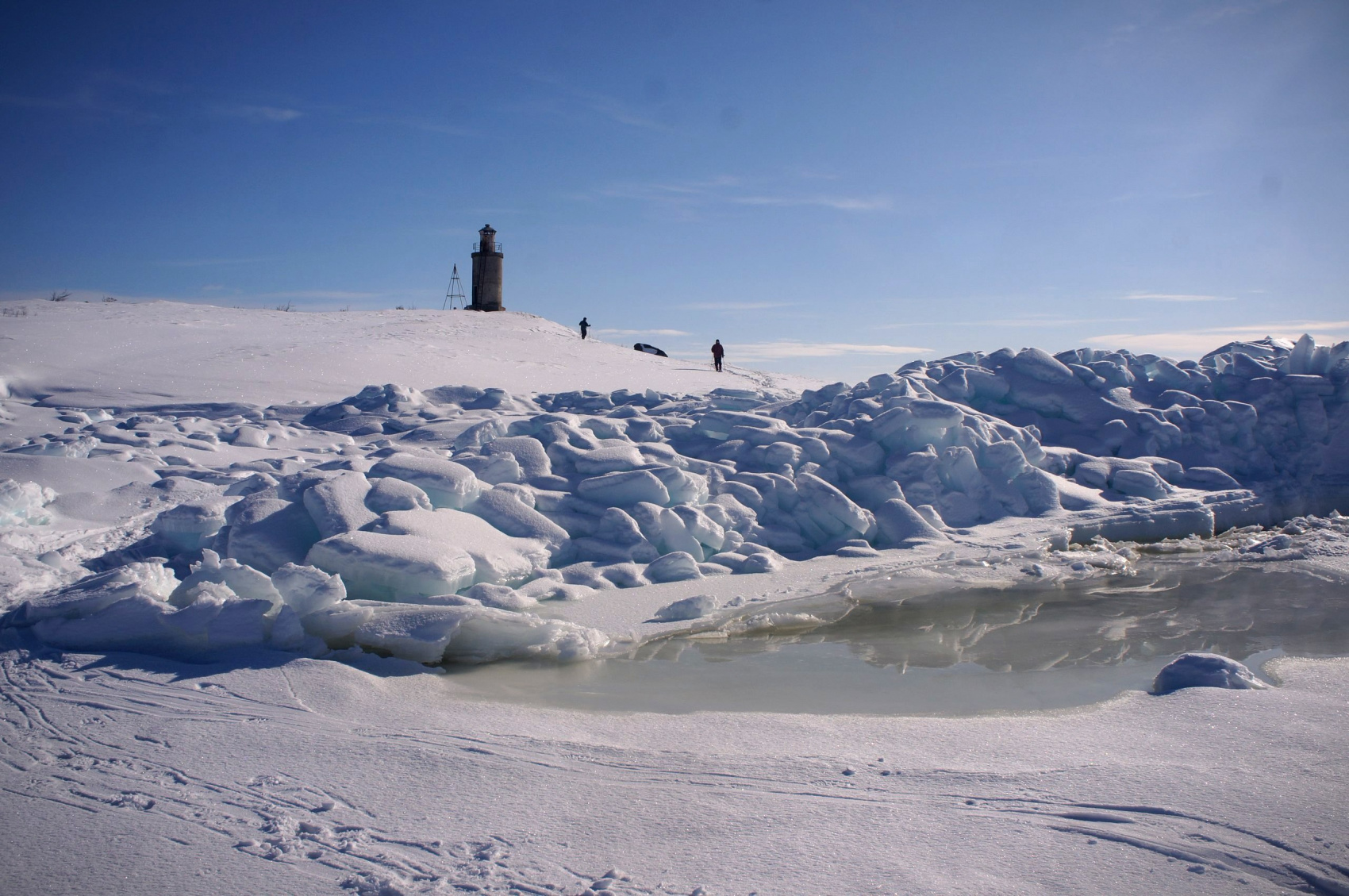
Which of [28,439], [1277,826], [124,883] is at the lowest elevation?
Result: [124,883]

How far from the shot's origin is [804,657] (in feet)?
12.3

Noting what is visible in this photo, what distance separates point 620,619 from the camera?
13.6ft

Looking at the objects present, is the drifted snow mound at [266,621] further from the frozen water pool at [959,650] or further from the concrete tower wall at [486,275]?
the concrete tower wall at [486,275]

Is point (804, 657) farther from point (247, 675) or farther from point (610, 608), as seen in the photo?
point (247, 675)

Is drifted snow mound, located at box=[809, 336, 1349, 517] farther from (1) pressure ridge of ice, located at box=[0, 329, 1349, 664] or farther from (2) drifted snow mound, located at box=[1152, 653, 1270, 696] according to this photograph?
(2) drifted snow mound, located at box=[1152, 653, 1270, 696]

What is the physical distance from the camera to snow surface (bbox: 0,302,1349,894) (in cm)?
205

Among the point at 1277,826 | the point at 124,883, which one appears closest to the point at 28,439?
the point at 124,883

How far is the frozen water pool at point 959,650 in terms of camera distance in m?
3.24

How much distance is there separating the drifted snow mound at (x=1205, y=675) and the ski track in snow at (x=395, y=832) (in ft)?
3.63

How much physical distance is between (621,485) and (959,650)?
2.42 m

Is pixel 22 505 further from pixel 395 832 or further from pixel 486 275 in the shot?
pixel 486 275

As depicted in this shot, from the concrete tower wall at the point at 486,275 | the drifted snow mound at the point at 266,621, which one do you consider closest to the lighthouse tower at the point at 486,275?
the concrete tower wall at the point at 486,275

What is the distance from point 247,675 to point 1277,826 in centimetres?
335

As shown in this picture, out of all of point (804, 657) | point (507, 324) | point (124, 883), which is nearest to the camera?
point (124, 883)
